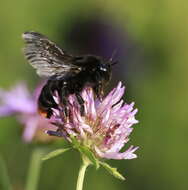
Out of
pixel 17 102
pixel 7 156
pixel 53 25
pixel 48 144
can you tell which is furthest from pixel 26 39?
pixel 53 25

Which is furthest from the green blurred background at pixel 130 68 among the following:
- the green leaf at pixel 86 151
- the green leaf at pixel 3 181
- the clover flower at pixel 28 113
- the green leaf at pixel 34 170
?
the green leaf at pixel 86 151

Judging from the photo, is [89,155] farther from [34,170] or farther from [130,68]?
[130,68]

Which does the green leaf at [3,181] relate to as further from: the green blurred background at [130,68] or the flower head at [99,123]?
the green blurred background at [130,68]

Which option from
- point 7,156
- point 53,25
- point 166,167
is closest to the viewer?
point 7,156

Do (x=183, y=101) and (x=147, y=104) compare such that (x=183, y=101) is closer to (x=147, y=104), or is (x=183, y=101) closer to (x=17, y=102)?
(x=147, y=104)

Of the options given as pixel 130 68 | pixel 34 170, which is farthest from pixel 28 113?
pixel 130 68

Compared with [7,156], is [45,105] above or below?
above

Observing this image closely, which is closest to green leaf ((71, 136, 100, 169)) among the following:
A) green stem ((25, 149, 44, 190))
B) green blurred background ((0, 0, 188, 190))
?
green stem ((25, 149, 44, 190))
